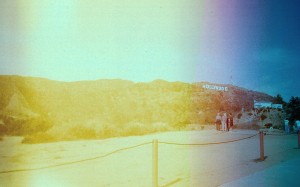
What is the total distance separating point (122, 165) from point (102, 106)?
3272cm

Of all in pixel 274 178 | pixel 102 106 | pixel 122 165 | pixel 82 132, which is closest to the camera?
pixel 274 178

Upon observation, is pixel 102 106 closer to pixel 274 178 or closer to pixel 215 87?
pixel 215 87

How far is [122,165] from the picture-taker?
10.9m

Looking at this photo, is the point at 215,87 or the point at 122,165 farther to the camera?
the point at 215,87

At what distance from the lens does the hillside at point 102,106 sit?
22.2m

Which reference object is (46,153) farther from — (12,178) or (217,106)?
(217,106)

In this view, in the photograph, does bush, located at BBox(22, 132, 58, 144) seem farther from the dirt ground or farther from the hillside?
the dirt ground

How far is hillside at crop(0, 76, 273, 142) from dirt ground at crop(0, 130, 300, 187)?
4110 millimetres

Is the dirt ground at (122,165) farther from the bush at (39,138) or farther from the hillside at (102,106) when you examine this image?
the hillside at (102,106)

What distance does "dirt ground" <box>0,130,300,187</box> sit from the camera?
8.56 meters

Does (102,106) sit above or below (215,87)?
below

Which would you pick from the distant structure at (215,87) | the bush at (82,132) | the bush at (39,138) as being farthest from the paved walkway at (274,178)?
the distant structure at (215,87)

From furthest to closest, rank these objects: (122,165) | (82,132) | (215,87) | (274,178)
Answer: (215,87)
(82,132)
(122,165)
(274,178)

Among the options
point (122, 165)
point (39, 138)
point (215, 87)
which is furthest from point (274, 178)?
point (215, 87)
